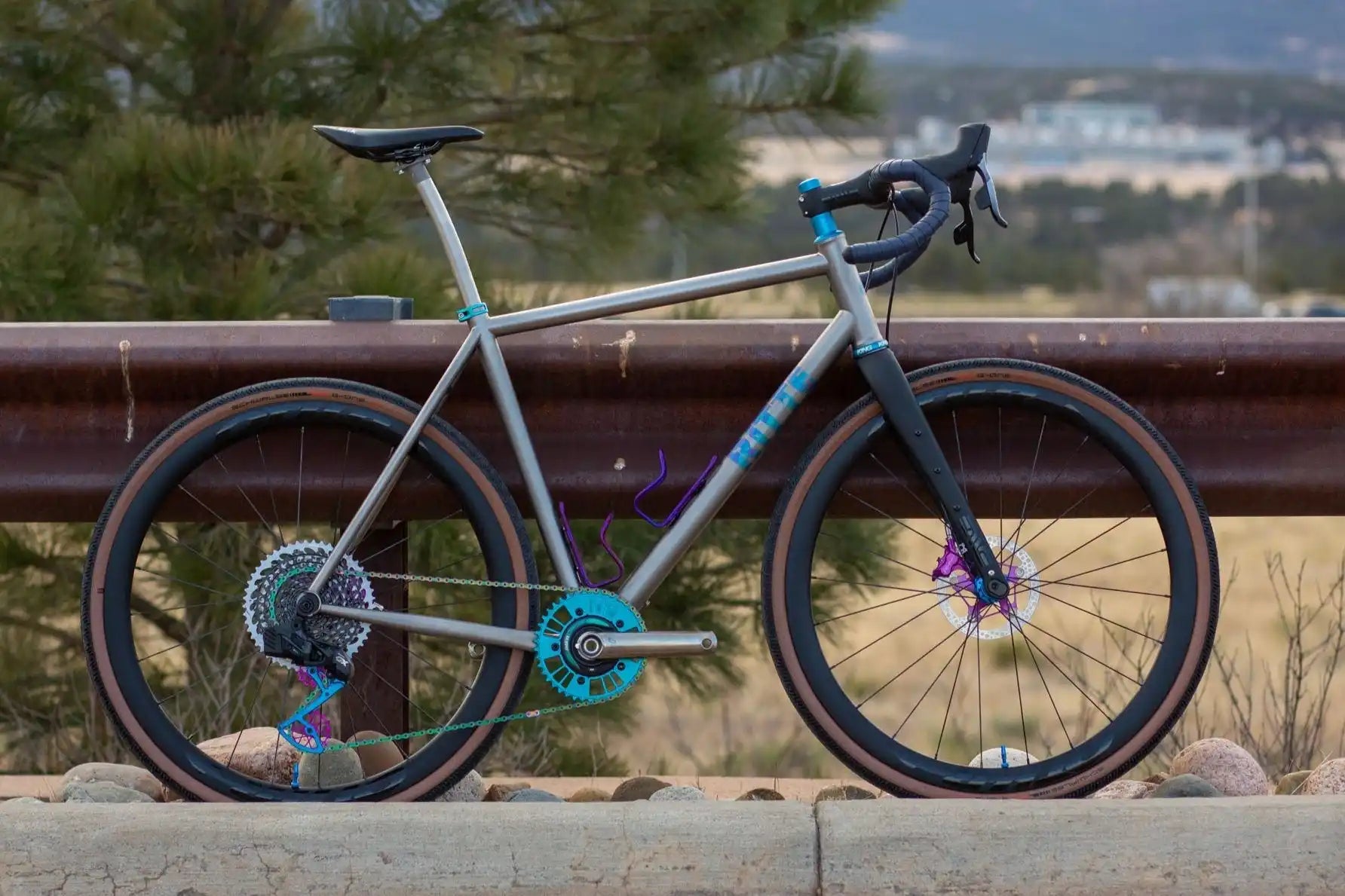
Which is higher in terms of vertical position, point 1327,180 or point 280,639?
point 1327,180

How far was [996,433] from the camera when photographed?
11.4 feet

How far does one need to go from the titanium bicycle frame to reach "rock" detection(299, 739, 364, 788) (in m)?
0.35

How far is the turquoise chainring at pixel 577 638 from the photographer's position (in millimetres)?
3188

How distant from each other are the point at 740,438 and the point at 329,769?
44.6 inches

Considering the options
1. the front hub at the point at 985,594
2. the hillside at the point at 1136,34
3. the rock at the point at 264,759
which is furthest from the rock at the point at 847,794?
the hillside at the point at 1136,34

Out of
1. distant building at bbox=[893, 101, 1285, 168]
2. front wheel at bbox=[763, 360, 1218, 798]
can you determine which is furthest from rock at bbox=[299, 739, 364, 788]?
distant building at bbox=[893, 101, 1285, 168]

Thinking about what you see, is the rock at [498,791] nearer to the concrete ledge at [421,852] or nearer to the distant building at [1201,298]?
the concrete ledge at [421,852]

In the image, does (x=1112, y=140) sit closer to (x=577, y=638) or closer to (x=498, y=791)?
(x=498, y=791)

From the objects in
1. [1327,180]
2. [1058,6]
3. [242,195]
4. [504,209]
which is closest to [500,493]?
[242,195]

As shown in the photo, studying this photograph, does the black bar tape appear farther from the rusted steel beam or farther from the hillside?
the hillside

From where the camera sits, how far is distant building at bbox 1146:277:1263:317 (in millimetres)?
32062

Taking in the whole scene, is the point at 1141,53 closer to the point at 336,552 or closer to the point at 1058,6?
the point at 1058,6

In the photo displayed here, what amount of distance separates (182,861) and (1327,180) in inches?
1983

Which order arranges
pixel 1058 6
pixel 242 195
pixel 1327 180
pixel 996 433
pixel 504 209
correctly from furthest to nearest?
1. pixel 1058 6
2. pixel 1327 180
3. pixel 504 209
4. pixel 242 195
5. pixel 996 433
